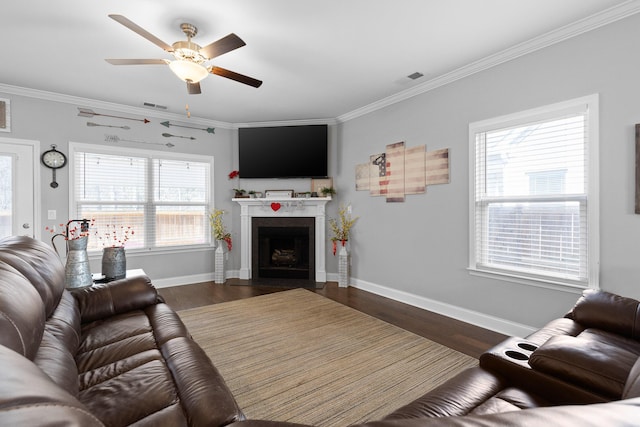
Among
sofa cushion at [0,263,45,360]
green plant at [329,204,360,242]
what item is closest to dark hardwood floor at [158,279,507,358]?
green plant at [329,204,360,242]

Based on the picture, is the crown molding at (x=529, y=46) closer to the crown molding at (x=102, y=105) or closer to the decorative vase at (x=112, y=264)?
the crown molding at (x=102, y=105)

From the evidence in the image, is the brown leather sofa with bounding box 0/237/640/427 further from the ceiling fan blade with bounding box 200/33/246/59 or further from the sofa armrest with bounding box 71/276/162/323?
Result: the ceiling fan blade with bounding box 200/33/246/59

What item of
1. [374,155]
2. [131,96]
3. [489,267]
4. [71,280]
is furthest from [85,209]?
[489,267]

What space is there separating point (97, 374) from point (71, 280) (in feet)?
4.01

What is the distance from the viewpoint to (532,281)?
2.77 m

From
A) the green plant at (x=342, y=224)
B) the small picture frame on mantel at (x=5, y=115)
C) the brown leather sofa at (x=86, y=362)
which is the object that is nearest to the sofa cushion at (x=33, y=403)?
the brown leather sofa at (x=86, y=362)

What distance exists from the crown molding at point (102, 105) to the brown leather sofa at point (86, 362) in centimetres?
312

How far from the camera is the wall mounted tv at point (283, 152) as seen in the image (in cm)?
496

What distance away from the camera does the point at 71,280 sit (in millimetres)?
2230

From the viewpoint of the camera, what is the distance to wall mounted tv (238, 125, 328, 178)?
16.3 feet

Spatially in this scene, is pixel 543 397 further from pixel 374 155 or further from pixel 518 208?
pixel 374 155

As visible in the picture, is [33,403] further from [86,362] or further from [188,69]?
[188,69]

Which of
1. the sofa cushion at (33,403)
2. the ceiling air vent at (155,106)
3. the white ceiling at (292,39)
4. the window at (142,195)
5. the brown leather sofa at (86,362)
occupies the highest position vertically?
the ceiling air vent at (155,106)

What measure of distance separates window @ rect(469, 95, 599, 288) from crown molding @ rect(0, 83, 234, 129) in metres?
4.06
